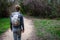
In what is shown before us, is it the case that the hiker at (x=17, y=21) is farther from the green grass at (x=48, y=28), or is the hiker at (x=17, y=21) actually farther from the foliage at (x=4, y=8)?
the foliage at (x=4, y=8)

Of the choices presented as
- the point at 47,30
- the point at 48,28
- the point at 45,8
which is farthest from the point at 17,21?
the point at 45,8

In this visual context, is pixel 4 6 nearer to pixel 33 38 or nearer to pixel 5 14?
pixel 5 14

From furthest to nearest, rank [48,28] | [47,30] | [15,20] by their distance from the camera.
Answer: [48,28] → [47,30] → [15,20]

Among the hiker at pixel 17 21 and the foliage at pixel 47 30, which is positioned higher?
the hiker at pixel 17 21

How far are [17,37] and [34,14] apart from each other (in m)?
20.9

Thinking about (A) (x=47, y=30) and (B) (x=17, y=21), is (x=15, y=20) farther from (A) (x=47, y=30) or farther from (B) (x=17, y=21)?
(A) (x=47, y=30)

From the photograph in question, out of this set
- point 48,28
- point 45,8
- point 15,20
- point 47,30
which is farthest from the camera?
point 45,8

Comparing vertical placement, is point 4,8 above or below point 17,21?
below

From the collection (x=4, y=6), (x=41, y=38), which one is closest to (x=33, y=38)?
(x=41, y=38)

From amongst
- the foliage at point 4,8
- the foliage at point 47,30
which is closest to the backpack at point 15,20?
the foliage at point 47,30

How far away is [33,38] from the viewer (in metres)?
11.7

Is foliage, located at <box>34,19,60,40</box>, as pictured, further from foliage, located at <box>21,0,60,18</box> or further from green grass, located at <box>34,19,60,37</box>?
foliage, located at <box>21,0,60,18</box>

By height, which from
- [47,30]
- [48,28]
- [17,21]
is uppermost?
[17,21]

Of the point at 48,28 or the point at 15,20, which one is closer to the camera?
the point at 15,20
